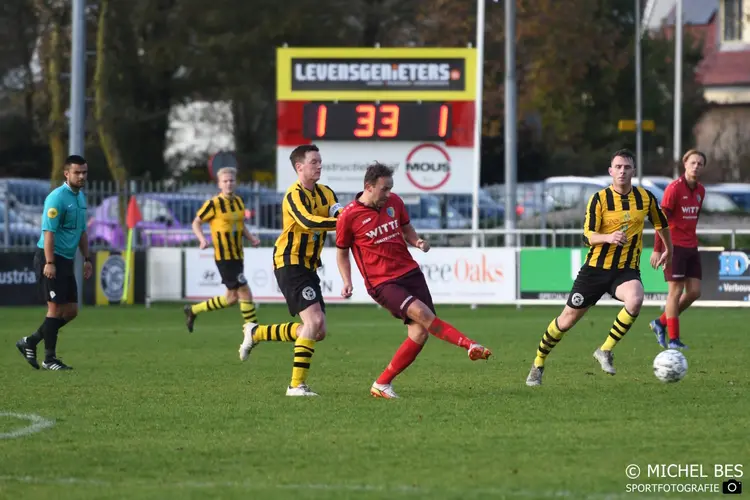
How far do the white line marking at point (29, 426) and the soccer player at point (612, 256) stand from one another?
406 cm

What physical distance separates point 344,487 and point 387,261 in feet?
13.2

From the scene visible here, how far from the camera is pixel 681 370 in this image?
12.2 meters

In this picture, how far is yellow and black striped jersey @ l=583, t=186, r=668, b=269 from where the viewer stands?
42.0 ft

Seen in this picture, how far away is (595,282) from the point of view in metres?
12.8

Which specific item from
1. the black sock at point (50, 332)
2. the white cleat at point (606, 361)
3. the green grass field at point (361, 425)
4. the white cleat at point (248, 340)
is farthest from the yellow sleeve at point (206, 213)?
the white cleat at point (606, 361)

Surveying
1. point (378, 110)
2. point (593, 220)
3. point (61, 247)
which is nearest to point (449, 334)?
point (593, 220)

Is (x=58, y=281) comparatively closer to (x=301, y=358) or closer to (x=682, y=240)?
(x=301, y=358)

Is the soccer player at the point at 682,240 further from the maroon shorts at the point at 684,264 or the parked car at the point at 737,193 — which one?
the parked car at the point at 737,193

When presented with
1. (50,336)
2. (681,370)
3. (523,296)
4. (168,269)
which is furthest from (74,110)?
(681,370)

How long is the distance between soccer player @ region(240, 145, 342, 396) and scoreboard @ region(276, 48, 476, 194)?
16.1m

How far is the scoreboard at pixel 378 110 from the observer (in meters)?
28.5

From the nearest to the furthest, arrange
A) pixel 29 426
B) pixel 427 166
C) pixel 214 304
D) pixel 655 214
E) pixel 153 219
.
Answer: pixel 29 426, pixel 655 214, pixel 214 304, pixel 427 166, pixel 153 219

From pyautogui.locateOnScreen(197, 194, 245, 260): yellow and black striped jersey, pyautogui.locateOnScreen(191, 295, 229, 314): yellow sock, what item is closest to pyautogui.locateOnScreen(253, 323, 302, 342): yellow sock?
pyautogui.locateOnScreen(191, 295, 229, 314): yellow sock

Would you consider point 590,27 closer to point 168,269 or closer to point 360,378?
point 168,269
